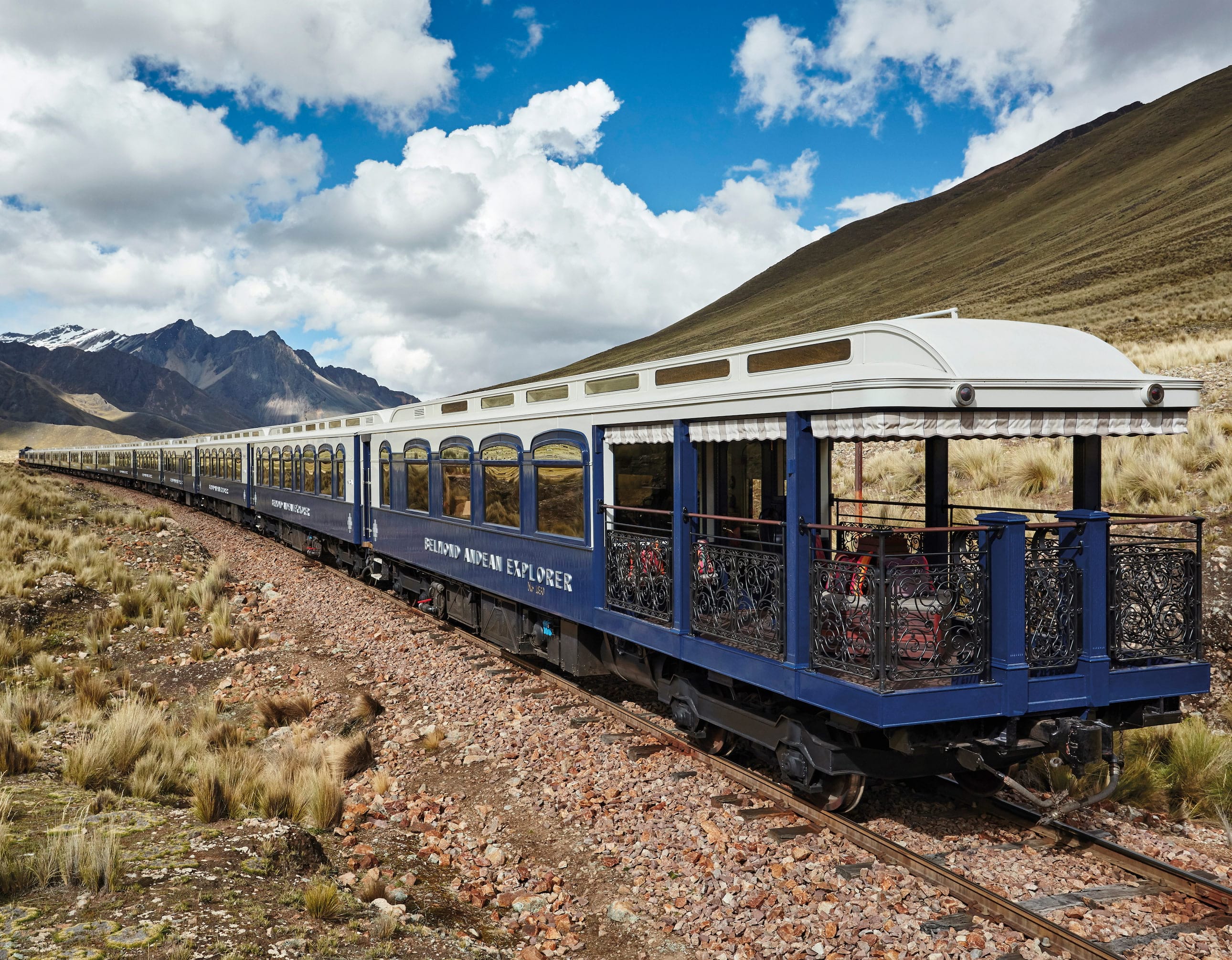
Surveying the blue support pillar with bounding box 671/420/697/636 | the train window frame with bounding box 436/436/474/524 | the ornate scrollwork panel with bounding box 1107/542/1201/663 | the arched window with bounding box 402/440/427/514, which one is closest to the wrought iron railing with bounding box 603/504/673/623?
the blue support pillar with bounding box 671/420/697/636

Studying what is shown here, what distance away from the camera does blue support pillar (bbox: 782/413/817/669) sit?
5598 mm

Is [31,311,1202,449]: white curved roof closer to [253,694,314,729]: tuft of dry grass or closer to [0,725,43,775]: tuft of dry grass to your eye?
[253,694,314,729]: tuft of dry grass

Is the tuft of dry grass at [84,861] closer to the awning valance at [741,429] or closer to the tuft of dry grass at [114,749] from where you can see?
the tuft of dry grass at [114,749]

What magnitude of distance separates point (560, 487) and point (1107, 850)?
5481 mm

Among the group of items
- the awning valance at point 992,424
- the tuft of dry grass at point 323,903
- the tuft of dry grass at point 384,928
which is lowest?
the tuft of dry grass at point 384,928

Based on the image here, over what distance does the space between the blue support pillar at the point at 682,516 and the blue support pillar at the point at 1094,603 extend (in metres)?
2.75

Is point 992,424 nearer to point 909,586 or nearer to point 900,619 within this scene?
point 909,586

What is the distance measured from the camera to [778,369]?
239 inches

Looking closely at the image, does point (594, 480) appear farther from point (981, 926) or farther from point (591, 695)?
point (981, 926)

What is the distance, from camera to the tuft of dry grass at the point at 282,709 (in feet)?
28.0

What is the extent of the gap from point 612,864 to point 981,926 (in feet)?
7.20

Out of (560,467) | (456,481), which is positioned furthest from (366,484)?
(560,467)

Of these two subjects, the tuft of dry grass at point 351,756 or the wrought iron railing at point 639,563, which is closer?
the tuft of dry grass at point 351,756

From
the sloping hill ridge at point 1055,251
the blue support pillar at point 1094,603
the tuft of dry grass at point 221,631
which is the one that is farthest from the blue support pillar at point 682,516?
the sloping hill ridge at point 1055,251
